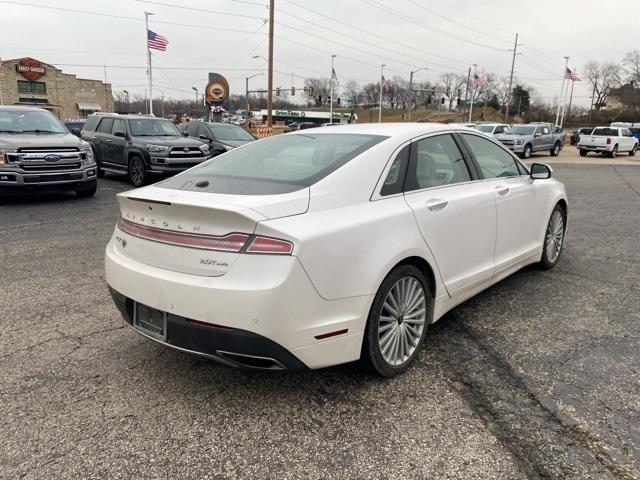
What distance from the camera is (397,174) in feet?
10.9

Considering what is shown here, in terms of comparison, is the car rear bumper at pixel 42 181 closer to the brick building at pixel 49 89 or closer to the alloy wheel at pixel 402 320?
the alloy wheel at pixel 402 320

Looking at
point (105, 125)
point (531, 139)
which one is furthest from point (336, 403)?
point (531, 139)

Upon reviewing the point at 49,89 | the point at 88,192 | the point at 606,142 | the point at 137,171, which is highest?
the point at 49,89

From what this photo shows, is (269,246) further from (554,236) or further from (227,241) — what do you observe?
(554,236)

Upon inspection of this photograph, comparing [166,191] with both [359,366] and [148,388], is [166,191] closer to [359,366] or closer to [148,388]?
[148,388]

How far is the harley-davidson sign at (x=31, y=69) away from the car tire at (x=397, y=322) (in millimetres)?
68528

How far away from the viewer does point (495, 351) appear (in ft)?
11.9

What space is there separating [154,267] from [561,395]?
2.49 m

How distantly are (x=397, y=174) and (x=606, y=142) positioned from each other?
31.9 metres

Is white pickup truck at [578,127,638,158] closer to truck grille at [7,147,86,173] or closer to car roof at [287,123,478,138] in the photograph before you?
truck grille at [7,147,86,173]

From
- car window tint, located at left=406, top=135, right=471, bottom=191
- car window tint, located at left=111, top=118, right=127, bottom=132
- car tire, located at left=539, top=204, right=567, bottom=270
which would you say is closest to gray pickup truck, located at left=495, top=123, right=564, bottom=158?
car window tint, located at left=111, top=118, right=127, bottom=132

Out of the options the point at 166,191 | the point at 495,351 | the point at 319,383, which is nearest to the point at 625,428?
the point at 495,351

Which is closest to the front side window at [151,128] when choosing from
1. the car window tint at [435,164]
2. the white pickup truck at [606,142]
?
the car window tint at [435,164]

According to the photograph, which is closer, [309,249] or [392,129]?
[309,249]
